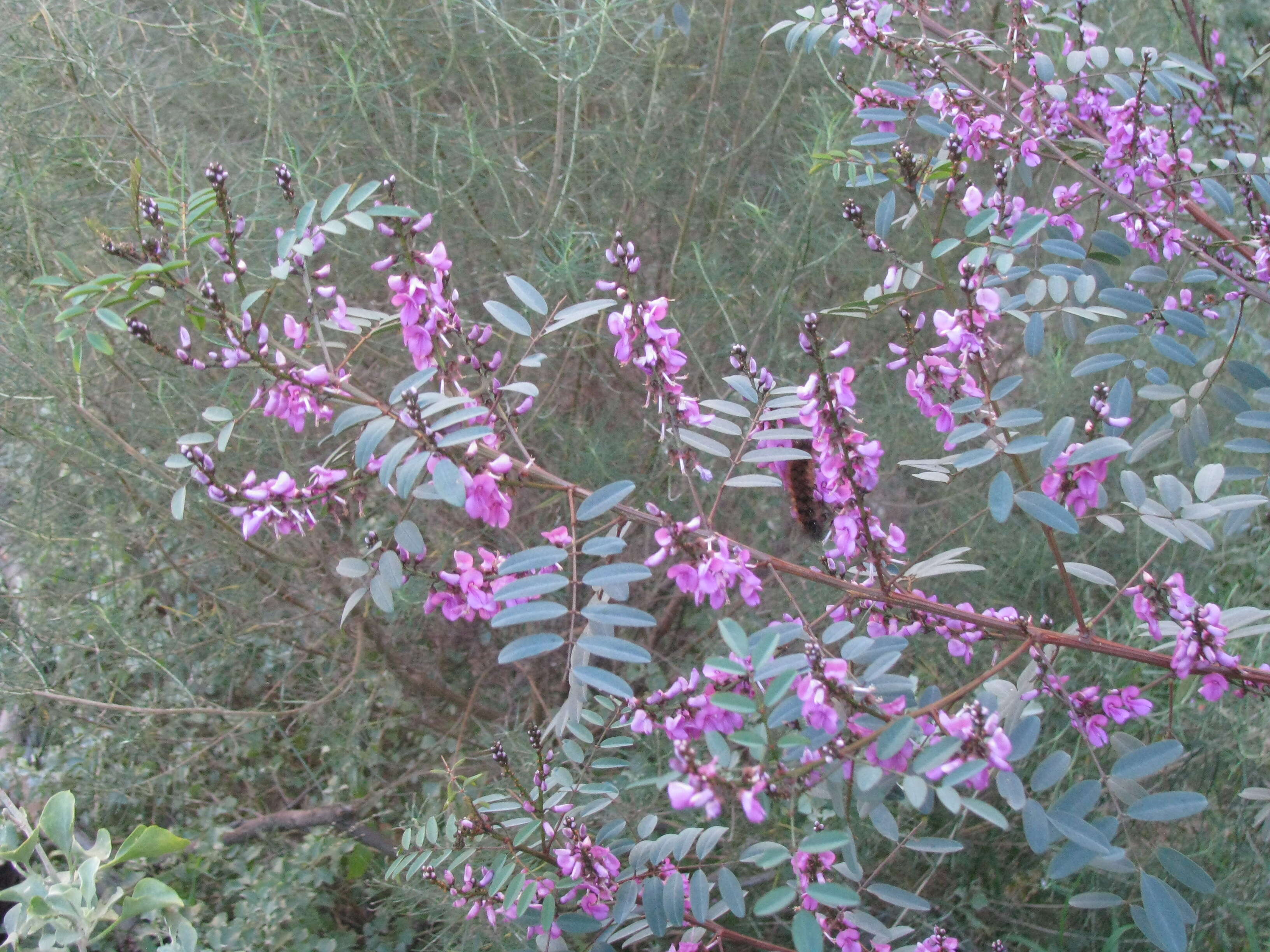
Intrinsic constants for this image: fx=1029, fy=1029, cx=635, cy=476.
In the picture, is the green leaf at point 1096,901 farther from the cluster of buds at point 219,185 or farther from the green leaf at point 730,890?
the cluster of buds at point 219,185

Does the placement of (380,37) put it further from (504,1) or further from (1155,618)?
(1155,618)

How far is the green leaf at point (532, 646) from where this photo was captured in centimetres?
97

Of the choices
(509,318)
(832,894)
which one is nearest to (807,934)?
(832,894)

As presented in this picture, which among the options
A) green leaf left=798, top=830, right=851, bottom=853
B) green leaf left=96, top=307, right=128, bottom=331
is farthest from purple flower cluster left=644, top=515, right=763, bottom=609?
green leaf left=96, top=307, right=128, bottom=331

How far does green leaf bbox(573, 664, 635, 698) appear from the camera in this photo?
99cm

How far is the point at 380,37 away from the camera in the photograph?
209 cm

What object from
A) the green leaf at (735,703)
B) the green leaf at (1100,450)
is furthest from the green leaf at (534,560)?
the green leaf at (1100,450)

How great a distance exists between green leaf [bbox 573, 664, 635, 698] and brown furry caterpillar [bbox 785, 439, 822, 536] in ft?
1.24

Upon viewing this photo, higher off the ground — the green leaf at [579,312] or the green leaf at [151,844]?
the green leaf at [579,312]

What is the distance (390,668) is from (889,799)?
149 centimetres

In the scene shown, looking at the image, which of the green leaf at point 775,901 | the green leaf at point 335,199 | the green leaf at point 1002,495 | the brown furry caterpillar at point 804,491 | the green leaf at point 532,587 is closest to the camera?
the green leaf at point 775,901

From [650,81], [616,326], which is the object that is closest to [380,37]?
[650,81]

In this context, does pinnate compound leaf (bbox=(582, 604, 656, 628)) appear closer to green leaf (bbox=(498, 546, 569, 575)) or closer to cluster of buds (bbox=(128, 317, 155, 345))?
green leaf (bbox=(498, 546, 569, 575))

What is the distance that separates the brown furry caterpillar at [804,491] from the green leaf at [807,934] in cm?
52
